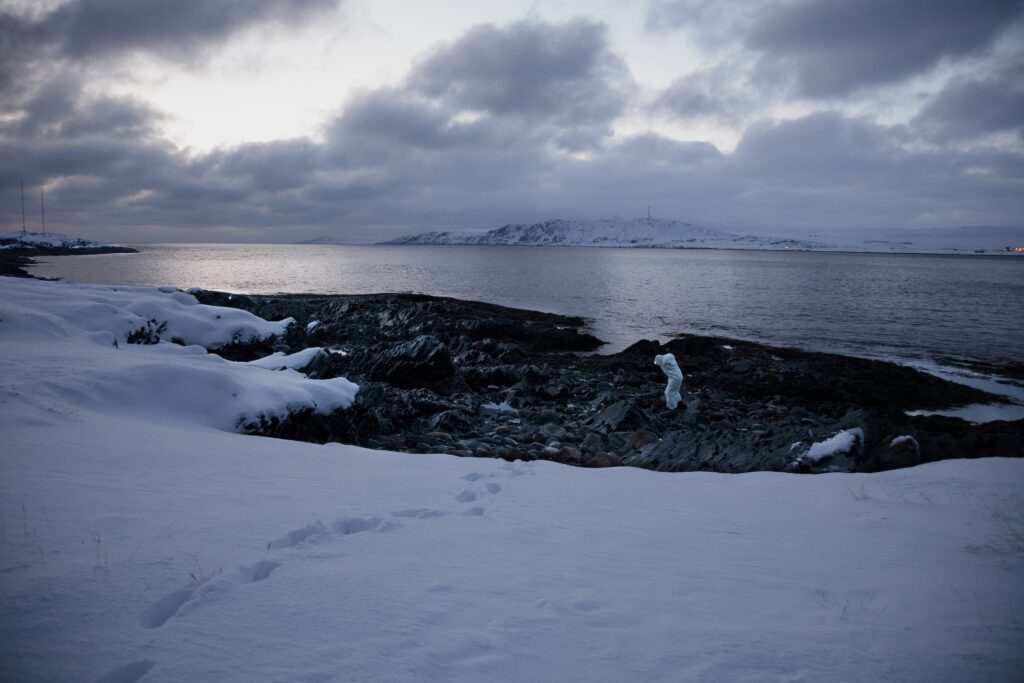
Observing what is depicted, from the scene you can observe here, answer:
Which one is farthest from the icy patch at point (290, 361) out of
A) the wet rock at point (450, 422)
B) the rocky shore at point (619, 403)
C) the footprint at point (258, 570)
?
the footprint at point (258, 570)

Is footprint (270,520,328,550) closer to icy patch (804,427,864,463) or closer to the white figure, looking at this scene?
icy patch (804,427,864,463)

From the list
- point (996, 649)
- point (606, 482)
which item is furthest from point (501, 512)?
point (996, 649)

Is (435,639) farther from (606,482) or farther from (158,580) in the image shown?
(606,482)

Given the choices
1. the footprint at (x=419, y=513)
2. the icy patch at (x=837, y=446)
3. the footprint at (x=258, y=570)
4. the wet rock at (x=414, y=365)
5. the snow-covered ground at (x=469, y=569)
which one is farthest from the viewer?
the wet rock at (x=414, y=365)

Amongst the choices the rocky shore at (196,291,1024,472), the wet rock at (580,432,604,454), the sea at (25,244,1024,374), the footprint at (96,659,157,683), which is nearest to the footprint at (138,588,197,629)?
the footprint at (96,659,157,683)

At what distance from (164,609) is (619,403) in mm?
10673

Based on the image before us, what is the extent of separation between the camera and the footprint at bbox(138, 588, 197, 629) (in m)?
2.38

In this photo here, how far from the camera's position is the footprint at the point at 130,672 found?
1980mm

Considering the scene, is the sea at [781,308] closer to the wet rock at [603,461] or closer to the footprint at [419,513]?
the wet rock at [603,461]

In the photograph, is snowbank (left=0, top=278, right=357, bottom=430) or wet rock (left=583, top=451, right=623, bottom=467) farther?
wet rock (left=583, top=451, right=623, bottom=467)

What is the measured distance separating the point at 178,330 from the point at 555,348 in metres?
15.6

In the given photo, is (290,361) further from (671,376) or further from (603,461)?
(671,376)

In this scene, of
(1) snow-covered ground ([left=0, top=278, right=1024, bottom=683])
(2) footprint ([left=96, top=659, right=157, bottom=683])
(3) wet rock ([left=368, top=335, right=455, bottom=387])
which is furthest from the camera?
(3) wet rock ([left=368, top=335, right=455, bottom=387])

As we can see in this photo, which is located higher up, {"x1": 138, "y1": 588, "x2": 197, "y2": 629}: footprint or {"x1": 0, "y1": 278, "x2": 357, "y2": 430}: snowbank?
{"x1": 0, "y1": 278, "x2": 357, "y2": 430}: snowbank
